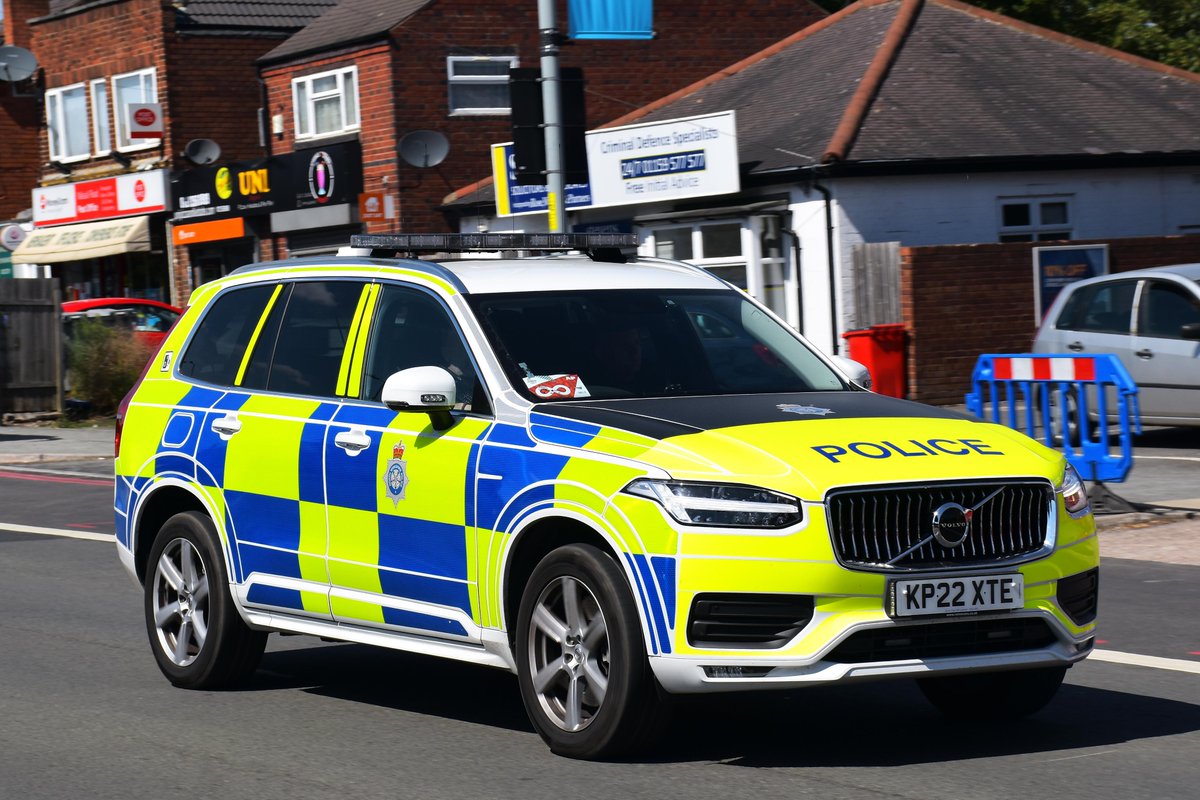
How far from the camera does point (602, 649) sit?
621cm

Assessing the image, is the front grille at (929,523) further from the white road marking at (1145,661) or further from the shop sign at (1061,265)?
the shop sign at (1061,265)

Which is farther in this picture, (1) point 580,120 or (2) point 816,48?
(2) point 816,48

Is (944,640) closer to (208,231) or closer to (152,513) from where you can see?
(152,513)

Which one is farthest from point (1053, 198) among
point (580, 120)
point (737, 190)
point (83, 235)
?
point (83, 235)

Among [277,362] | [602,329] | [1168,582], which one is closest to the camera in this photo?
[602,329]

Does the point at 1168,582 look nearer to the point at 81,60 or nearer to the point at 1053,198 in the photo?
the point at 1053,198

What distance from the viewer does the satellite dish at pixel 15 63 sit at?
142ft

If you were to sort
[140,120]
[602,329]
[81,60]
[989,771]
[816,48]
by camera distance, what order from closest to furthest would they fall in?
1. [989,771]
2. [602,329]
3. [816,48]
4. [140,120]
5. [81,60]

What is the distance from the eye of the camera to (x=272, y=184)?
1448 inches

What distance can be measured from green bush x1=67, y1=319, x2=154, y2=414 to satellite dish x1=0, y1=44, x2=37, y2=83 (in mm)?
17270

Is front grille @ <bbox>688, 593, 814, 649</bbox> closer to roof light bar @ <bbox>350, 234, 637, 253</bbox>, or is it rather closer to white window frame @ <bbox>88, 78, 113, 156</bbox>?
roof light bar @ <bbox>350, 234, 637, 253</bbox>

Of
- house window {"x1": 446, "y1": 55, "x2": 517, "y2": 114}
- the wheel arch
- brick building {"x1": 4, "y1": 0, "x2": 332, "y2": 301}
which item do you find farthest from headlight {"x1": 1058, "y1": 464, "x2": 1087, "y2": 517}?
brick building {"x1": 4, "y1": 0, "x2": 332, "y2": 301}

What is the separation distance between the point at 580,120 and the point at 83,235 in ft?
90.4

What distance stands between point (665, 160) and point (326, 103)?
11.1 meters
